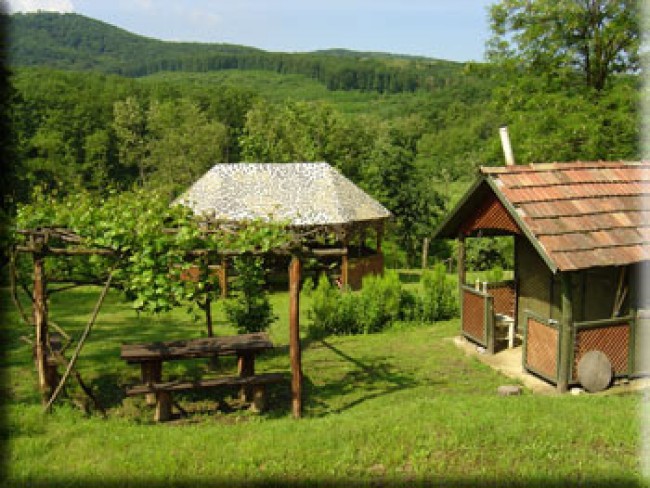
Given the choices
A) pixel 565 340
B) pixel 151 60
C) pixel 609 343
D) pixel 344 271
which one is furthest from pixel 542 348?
pixel 151 60

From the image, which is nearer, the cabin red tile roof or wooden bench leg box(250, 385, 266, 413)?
wooden bench leg box(250, 385, 266, 413)

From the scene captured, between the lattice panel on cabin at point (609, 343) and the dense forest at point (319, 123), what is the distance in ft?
26.5

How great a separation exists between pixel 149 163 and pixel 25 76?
2375 centimetres

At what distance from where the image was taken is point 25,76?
71.0 metres

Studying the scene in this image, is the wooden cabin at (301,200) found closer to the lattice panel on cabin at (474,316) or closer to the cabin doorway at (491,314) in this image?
the cabin doorway at (491,314)

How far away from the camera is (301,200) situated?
871 inches

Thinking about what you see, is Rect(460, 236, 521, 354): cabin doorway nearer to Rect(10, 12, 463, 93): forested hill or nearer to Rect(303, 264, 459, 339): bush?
Rect(303, 264, 459, 339): bush

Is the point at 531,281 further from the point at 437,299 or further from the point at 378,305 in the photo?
the point at 378,305

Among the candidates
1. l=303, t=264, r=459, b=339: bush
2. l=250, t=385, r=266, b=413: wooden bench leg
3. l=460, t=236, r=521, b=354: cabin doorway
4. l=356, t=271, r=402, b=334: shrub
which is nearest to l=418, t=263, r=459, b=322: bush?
l=303, t=264, r=459, b=339: bush

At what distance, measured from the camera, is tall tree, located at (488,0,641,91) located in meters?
22.1

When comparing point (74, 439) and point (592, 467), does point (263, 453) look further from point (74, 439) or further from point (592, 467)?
point (592, 467)

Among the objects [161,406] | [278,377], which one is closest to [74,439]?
[161,406]

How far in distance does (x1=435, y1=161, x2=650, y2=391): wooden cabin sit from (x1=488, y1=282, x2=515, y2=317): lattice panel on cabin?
1213mm

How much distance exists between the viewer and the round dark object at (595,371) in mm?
9570
